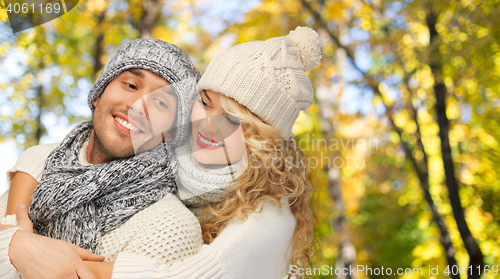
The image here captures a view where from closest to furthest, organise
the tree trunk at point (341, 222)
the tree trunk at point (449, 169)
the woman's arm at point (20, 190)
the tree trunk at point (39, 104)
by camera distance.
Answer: the woman's arm at point (20, 190) < the tree trunk at point (449, 169) < the tree trunk at point (39, 104) < the tree trunk at point (341, 222)

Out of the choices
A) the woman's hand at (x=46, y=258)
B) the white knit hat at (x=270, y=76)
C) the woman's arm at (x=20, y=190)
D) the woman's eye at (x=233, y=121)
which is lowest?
the woman's arm at (x=20, y=190)

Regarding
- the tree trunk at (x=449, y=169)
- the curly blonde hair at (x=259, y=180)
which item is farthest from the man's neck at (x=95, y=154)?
the tree trunk at (x=449, y=169)

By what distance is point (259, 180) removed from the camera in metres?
1.73

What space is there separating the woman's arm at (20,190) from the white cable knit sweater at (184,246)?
0.44m

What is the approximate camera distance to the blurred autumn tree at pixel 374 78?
3.86 metres

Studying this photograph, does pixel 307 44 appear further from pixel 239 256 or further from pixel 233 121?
pixel 239 256

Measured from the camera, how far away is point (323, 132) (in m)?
5.69

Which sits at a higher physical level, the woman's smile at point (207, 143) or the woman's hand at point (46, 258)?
the woman's smile at point (207, 143)

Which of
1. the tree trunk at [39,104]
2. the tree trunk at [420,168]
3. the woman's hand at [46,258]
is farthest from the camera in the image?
the tree trunk at [39,104]

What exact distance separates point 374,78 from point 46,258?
14.8ft

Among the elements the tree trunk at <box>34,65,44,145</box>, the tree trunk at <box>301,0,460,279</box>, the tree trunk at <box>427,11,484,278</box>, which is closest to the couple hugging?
the tree trunk at <box>427,11,484,278</box>

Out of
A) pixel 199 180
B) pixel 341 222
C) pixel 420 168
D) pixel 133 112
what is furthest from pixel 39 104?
pixel 420 168

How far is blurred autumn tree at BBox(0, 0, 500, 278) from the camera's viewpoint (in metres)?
3.86

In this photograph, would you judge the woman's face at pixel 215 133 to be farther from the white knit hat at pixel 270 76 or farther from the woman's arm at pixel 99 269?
the woman's arm at pixel 99 269
